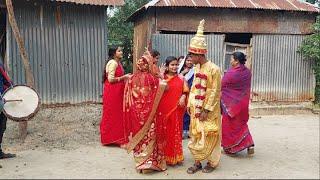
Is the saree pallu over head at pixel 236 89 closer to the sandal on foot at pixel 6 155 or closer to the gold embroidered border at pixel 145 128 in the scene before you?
the gold embroidered border at pixel 145 128

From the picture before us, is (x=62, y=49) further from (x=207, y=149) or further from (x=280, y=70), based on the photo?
(x=280, y=70)

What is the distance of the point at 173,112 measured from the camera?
18.7 ft

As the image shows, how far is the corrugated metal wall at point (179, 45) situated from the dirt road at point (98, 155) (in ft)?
12.2

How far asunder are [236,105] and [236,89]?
24 cm

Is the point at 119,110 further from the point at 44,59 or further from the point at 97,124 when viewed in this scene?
Answer: the point at 44,59

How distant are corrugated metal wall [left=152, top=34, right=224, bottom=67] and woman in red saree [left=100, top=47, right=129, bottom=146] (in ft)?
18.0

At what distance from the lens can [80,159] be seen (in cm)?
623

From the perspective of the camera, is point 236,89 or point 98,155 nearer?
point 236,89

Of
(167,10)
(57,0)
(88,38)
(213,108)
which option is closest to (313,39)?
(167,10)

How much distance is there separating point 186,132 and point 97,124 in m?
2.01

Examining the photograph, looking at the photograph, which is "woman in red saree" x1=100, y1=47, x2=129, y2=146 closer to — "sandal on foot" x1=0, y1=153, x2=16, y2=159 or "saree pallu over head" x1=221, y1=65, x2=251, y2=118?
"sandal on foot" x1=0, y1=153, x2=16, y2=159

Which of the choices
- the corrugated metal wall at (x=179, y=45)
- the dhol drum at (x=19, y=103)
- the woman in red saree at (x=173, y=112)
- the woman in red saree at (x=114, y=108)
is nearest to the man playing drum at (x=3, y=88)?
the dhol drum at (x=19, y=103)

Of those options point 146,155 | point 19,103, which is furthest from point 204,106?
point 19,103

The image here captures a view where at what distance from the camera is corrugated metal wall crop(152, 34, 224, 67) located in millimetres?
12445
